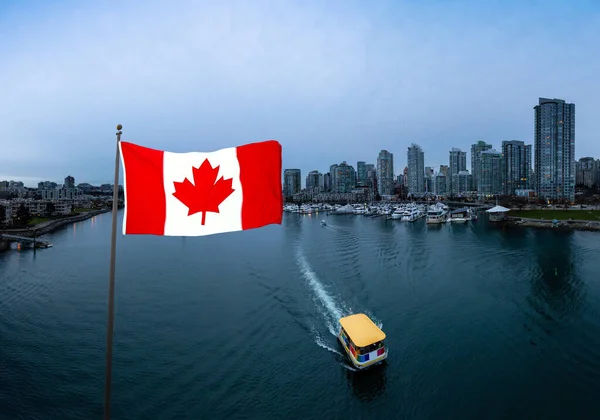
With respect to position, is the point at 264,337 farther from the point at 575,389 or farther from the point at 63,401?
the point at 575,389

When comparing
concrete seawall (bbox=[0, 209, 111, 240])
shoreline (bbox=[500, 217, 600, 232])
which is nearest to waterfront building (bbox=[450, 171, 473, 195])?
shoreline (bbox=[500, 217, 600, 232])

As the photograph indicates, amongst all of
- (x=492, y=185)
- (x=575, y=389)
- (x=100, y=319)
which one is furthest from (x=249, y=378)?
(x=492, y=185)

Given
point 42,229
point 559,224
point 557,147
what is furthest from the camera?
point 557,147

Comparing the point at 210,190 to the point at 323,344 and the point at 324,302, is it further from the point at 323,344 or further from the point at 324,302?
the point at 324,302

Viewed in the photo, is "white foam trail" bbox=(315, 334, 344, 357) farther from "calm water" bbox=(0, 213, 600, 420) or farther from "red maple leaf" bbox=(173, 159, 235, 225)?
"red maple leaf" bbox=(173, 159, 235, 225)

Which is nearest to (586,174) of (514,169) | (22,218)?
(514,169)

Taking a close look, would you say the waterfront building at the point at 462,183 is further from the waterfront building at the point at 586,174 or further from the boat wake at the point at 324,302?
the boat wake at the point at 324,302
